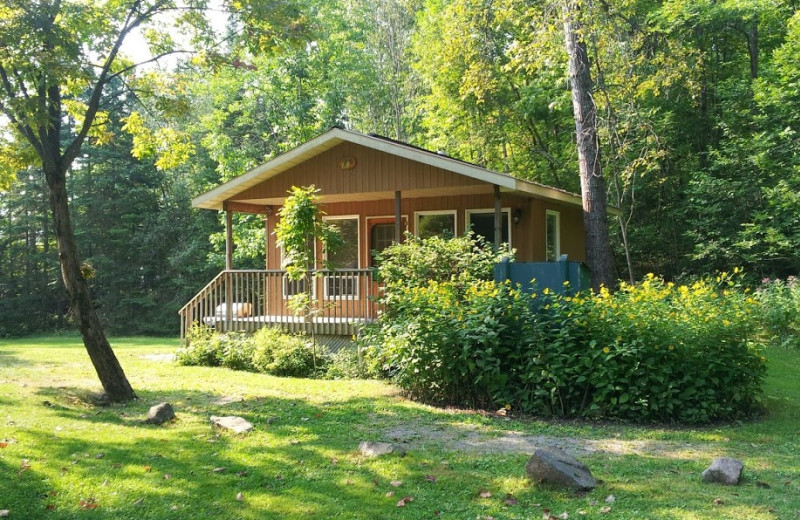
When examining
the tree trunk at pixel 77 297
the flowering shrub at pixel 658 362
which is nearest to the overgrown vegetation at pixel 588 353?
the flowering shrub at pixel 658 362

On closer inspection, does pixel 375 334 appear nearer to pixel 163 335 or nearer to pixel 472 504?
pixel 472 504

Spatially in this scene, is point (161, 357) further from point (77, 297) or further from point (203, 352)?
point (77, 297)

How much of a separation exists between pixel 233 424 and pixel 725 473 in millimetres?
4655

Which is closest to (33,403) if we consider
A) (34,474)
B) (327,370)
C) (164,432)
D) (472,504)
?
(164,432)

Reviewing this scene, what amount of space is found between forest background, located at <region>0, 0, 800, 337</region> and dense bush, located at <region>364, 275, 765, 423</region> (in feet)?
15.5

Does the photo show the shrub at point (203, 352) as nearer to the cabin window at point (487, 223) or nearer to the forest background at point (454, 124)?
the forest background at point (454, 124)

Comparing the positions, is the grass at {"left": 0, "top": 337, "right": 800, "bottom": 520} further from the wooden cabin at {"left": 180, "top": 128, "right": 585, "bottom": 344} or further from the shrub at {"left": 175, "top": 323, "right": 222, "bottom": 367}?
the wooden cabin at {"left": 180, "top": 128, "right": 585, "bottom": 344}

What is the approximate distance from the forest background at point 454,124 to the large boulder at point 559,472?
6632 mm

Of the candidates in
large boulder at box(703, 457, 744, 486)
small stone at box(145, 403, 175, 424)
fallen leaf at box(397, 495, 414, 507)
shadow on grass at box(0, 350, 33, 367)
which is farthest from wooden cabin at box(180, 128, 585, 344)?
large boulder at box(703, 457, 744, 486)

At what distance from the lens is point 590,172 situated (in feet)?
39.4

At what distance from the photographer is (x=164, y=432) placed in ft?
20.7

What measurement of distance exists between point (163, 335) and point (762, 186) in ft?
80.0

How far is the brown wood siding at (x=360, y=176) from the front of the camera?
11.5 meters

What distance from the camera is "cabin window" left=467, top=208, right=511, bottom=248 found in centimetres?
1313
